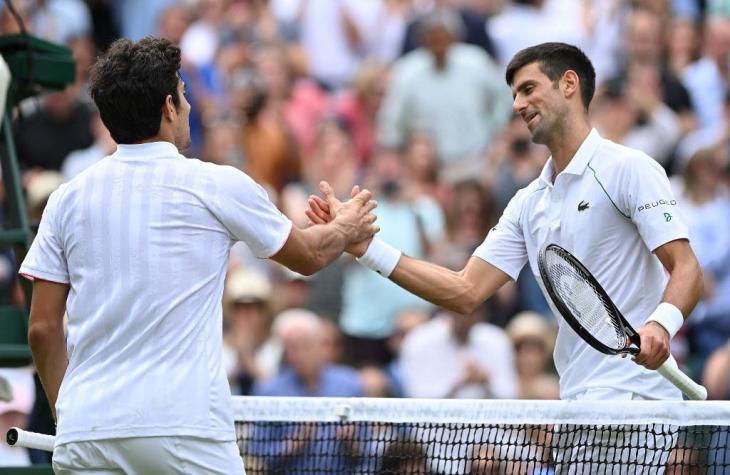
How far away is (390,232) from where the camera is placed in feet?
39.1

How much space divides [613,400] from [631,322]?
30 centimetres

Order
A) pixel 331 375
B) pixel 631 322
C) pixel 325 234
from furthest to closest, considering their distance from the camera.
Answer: pixel 331 375 → pixel 631 322 → pixel 325 234

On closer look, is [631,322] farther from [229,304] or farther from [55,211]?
Result: [229,304]

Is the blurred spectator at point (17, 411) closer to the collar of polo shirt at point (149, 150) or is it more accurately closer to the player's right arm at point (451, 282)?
the player's right arm at point (451, 282)

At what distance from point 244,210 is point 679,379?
1800 mm

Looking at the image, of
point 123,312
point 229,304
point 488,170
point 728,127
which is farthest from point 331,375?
point 123,312

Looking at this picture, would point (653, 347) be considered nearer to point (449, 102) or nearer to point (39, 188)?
point (39, 188)

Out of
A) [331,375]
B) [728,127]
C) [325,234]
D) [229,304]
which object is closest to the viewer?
[325,234]

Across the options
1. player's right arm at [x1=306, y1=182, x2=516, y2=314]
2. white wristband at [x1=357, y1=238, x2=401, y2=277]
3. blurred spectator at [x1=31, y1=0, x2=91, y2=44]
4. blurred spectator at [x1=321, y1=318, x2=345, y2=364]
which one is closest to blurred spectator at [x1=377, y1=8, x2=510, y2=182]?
blurred spectator at [x1=321, y1=318, x2=345, y2=364]

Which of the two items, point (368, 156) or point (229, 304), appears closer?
point (229, 304)

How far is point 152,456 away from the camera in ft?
16.0

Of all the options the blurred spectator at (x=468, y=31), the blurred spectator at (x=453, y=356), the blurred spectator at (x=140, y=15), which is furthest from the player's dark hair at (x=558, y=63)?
the blurred spectator at (x=140, y=15)

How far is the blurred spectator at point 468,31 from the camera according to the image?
45.4ft

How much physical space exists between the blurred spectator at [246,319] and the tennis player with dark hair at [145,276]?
597cm
